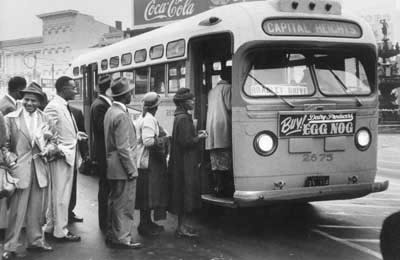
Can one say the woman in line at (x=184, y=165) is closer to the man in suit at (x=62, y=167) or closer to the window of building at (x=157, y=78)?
the man in suit at (x=62, y=167)

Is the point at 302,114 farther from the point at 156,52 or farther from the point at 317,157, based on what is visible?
the point at 156,52

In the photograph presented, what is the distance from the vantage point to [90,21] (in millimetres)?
64625

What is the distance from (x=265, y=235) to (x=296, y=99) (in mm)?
1824

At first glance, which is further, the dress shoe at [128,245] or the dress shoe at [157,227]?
the dress shoe at [157,227]

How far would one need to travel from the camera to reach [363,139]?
731 centimetres

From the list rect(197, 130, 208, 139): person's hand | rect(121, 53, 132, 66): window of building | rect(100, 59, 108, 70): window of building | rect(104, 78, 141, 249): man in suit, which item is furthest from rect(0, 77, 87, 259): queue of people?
rect(100, 59, 108, 70): window of building

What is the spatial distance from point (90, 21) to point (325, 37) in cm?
6058

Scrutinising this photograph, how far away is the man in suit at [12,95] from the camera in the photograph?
24.0ft

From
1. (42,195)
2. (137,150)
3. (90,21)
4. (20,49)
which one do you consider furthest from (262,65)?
(20,49)

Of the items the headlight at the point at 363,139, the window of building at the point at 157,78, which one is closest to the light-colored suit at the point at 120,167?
the window of building at the point at 157,78

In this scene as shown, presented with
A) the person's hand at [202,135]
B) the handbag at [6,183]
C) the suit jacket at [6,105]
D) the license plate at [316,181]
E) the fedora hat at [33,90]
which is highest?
the fedora hat at [33,90]

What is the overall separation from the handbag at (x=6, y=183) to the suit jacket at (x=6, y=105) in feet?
6.49

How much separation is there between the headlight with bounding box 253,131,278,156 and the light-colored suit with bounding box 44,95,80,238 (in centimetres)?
228

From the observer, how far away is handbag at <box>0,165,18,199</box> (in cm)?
545
